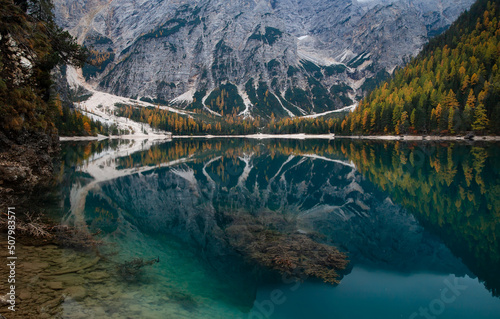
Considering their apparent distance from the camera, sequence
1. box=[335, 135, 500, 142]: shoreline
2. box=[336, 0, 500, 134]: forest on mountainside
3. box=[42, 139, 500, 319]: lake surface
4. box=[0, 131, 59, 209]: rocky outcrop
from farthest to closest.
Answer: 1. box=[336, 0, 500, 134]: forest on mountainside
2. box=[335, 135, 500, 142]: shoreline
3. box=[0, 131, 59, 209]: rocky outcrop
4. box=[42, 139, 500, 319]: lake surface

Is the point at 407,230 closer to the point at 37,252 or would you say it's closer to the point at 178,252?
the point at 178,252

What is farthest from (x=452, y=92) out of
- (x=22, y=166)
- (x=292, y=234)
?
(x=22, y=166)

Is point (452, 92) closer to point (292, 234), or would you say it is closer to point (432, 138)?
point (432, 138)

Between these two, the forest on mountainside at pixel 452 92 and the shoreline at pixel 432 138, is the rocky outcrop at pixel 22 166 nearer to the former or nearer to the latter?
the forest on mountainside at pixel 452 92

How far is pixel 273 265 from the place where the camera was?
9.79 metres

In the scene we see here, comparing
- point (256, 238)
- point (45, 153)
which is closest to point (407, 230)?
point (256, 238)

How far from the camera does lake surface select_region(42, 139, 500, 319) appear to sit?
761cm

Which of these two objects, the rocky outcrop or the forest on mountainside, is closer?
the rocky outcrop

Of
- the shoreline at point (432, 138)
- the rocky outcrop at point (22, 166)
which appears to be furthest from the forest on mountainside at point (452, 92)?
the rocky outcrop at point (22, 166)

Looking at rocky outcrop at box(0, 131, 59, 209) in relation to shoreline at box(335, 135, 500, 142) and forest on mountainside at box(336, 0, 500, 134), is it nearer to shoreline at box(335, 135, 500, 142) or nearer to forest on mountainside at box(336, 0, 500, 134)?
forest on mountainside at box(336, 0, 500, 134)

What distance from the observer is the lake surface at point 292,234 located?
761 centimetres

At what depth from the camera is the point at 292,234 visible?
43.2 feet

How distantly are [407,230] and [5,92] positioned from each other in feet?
99.6

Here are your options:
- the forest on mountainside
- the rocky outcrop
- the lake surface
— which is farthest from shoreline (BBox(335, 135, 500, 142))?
the rocky outcrop
